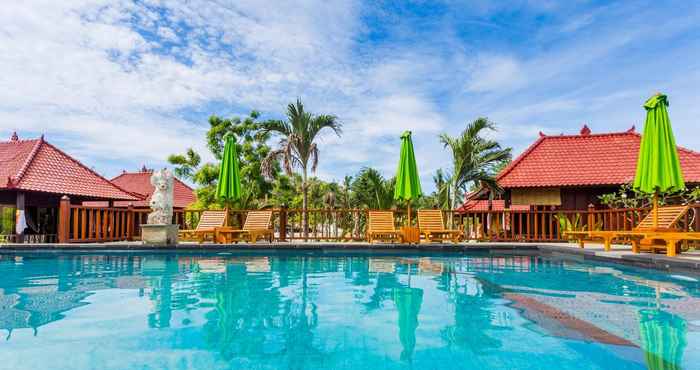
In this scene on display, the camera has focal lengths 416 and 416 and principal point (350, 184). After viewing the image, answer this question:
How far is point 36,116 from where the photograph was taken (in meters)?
17.2

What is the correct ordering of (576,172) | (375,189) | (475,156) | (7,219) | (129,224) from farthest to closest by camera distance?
(375,189), (576,172), (7,219), (475,156), (129,224)

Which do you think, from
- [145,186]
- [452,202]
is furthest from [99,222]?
[145,186]

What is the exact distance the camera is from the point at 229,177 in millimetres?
12047

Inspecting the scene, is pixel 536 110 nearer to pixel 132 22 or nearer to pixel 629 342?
pixel 132 22

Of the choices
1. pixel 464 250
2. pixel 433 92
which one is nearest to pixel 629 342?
pixel 464 250

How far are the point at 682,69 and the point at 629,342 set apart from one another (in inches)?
474

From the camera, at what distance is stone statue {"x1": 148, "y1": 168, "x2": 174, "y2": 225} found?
11.2 meters

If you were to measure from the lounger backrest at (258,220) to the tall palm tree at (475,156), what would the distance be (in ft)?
21.4

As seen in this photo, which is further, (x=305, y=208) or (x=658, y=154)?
(x=305, y=208)

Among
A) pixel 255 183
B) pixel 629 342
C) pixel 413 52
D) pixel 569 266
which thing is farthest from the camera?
pixel 255 183

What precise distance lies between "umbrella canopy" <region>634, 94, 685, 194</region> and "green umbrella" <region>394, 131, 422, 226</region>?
4978 mm

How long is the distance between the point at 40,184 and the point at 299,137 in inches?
374

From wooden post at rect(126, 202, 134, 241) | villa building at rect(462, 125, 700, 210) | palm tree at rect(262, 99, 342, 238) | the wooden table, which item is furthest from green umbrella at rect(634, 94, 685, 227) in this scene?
wooden post at rect(126, 202, 134, 241)

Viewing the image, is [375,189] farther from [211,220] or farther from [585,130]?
[585,130]
